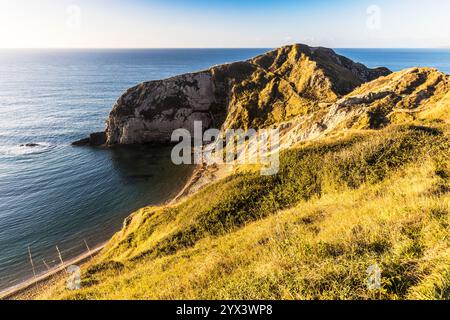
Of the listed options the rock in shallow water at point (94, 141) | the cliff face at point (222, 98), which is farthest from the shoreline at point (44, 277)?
the rock in shallow water at point (94, 141)

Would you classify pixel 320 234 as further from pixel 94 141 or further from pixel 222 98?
pixel 222 98

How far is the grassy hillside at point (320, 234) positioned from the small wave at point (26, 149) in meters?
52.1

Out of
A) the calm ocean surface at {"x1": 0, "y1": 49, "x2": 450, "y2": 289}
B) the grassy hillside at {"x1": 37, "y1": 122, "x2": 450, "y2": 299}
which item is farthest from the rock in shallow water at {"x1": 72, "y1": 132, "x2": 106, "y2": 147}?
the grassy hillside at {"x1": 37, "y1": 122, "x2": 450, "y2": 299}

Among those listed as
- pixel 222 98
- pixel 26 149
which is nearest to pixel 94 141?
pixel 26 149

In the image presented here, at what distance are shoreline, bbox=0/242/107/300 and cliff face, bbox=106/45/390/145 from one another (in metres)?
44.4

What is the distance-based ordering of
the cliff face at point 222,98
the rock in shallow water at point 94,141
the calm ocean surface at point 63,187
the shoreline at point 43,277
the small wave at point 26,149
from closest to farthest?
the shoreline at point 43,277
the calm ocean surface at point 63,187
the small wave at point 26,149
the cliff face at point 222,98
the rock in shallow water at point 94,141

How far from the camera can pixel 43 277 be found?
27766 millimetres

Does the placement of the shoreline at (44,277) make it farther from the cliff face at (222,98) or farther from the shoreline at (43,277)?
the cliff face at (222,98)

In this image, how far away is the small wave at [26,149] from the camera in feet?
199

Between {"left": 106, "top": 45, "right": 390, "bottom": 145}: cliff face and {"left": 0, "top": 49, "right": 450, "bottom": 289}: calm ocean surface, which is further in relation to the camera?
{"left": 106, "top": 45, "right": 390, "bottom": 145}: cliff face

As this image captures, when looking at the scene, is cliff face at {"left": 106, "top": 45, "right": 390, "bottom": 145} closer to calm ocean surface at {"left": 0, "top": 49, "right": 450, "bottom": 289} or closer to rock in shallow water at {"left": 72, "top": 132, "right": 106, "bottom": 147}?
rock in shallow water at {"left": 72, "top": 132, "right": 106, "bottom": 147}

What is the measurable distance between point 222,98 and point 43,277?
63.3 m

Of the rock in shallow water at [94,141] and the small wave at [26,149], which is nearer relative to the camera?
the small wave at [26,149]

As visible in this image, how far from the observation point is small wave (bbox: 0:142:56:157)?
199 ft
